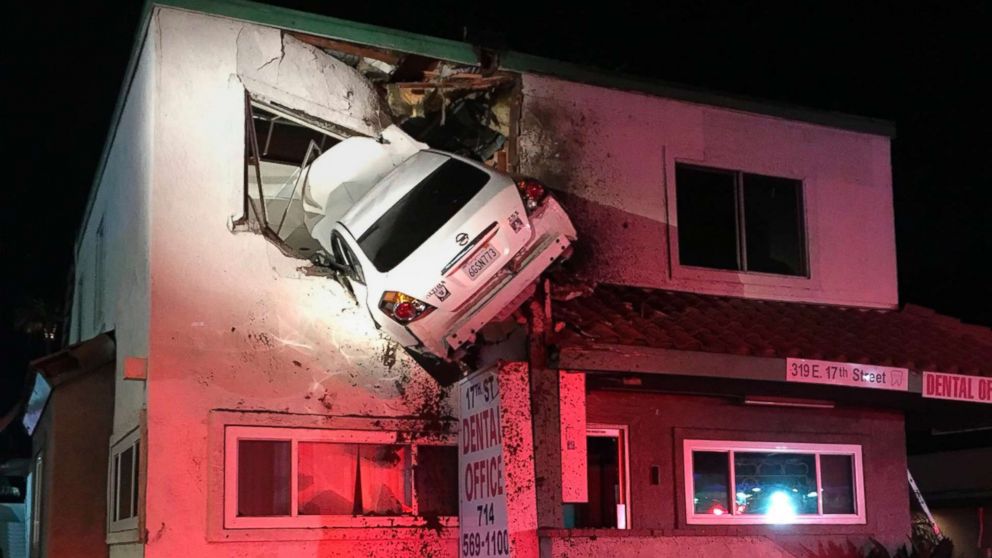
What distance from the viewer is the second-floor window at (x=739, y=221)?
11359 mm

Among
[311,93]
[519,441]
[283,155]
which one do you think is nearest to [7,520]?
[283,155]

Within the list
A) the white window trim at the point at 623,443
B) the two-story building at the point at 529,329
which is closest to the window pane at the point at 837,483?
the two-story building at the point at 529,329

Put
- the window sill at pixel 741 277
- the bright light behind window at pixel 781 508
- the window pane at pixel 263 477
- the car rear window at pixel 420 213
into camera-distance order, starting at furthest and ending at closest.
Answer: the bright light behind window at pixel 781 508, the window sill at pixel 741 277, the window pane at pixel 263 477, the car rear window at pixel 420 213

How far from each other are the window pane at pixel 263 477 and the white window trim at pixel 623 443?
3.08m

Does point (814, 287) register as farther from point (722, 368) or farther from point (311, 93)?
point (311, 93)

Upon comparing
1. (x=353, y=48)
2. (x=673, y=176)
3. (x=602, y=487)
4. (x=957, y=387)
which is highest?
(x=353, y=48)

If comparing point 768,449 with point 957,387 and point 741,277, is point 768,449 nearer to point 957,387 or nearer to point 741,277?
point 741,277

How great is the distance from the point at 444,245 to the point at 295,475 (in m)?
2.37

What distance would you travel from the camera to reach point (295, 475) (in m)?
8.82

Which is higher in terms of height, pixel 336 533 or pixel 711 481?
pixel 711 481

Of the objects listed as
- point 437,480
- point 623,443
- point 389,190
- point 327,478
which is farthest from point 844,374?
point 327,478

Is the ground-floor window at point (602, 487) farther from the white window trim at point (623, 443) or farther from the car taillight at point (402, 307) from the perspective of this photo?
the car taillight at point (402, 307)

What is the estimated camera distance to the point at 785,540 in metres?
9.67

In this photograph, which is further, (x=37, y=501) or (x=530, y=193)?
(x=37, y=501)
